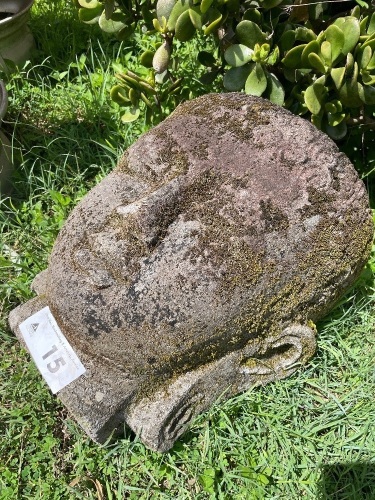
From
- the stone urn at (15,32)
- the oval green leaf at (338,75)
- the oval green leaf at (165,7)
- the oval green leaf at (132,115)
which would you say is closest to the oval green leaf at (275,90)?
the oval green leaf at (338,75)

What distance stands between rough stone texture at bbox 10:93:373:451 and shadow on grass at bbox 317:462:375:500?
465mm

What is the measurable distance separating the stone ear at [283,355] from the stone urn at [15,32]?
282 cm

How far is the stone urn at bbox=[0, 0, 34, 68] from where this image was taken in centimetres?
365

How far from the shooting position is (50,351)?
2.07m

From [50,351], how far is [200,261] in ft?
2.28

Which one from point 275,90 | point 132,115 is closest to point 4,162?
point 132,115

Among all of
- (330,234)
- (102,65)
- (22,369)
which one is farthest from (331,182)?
(102,65)

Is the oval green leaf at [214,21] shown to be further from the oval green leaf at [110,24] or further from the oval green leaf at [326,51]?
the oval green leaf at [110,24]

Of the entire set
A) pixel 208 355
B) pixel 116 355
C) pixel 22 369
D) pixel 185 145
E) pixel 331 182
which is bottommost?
pixel 22 369

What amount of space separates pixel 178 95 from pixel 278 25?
0.73m

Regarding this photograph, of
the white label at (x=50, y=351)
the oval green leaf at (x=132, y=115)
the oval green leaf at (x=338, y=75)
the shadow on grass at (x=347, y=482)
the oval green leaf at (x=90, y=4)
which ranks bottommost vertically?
the shadow on grass at (x=347, y=482)

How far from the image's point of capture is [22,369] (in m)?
2.50

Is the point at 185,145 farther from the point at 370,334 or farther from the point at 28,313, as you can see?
the point at 370,334

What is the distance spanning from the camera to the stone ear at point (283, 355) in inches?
82.7
